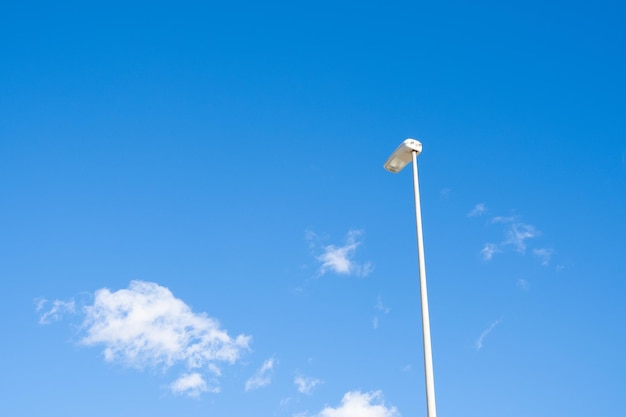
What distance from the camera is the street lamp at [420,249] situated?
10.9 metres

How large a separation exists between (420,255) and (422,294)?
0.78m

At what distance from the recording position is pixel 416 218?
12977mm

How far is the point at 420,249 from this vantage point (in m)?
12.5

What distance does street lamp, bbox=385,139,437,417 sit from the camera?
1094 cm

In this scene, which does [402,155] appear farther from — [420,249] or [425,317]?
[425,317]

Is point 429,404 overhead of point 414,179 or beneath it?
beneath

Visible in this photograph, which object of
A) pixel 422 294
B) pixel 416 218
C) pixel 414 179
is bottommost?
pixel 422 294

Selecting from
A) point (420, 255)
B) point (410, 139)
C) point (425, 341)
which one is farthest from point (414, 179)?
point (425, 341)

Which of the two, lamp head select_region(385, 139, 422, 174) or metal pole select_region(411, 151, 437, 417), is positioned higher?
lamp head select_region(385, 139, 422, 174)

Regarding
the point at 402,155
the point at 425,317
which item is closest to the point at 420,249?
the point at 425,317

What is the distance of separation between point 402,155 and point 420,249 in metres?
Answer: 2.06

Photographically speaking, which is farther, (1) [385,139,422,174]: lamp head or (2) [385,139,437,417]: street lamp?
(1) [385,139,422,174]: lamp head

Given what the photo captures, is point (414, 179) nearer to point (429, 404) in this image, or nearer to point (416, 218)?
point (416, 218)

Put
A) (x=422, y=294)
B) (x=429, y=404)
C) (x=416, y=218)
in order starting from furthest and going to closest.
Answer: (x=416, y=218)
(x=422, y=294)
(x=429, y=404)
